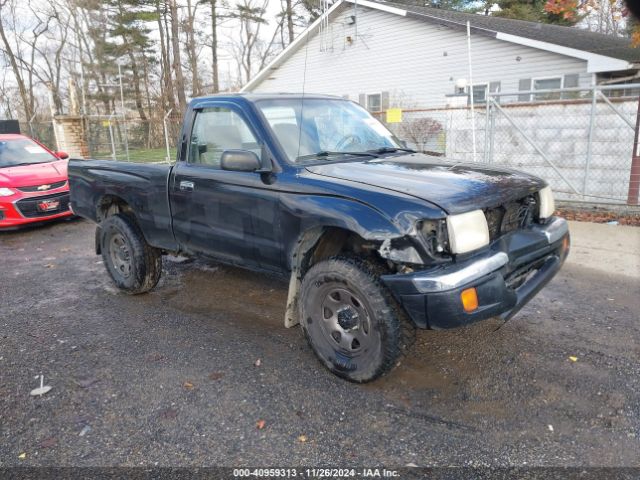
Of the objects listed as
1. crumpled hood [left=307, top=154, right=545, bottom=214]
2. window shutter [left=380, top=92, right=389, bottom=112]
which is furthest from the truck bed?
window shutter [left=380, top=92, right=389, bottom=112]

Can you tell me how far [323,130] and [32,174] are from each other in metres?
6.47

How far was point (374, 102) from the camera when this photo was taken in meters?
18.8

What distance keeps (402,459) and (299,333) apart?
1642 millimetres

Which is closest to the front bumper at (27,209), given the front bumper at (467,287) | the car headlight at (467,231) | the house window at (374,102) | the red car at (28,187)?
the red car at (28,187)

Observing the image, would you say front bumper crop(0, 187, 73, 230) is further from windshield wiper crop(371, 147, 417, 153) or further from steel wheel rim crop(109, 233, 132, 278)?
windshield wiper crop(371, 147, 417, 153)

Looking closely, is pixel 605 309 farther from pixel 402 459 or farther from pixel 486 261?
pixel 402 459

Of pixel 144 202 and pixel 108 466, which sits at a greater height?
pixel 144 202

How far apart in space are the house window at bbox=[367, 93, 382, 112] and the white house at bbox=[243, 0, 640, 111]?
39 mm

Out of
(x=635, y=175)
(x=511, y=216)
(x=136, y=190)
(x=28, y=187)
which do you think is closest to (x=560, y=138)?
(x=635, y=175)

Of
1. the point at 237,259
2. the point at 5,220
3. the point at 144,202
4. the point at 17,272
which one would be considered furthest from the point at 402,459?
the point at 5,220

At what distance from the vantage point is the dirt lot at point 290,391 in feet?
8.29

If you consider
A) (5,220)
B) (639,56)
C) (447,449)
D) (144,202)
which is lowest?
(447,449)

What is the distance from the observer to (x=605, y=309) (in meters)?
4.27

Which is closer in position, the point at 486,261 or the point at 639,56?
the point at 486,261
